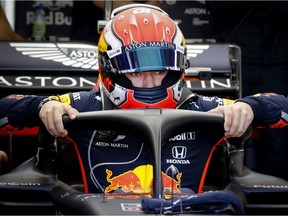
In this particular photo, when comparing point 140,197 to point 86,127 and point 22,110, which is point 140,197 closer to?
point 86,127

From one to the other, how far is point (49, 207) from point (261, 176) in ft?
2.56

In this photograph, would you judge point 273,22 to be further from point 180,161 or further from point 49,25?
point 180,161

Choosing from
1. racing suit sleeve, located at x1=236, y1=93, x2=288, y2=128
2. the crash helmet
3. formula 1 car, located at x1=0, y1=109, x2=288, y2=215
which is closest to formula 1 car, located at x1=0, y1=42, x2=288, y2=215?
formula 1 car, located at x1=0, y1=109, x2=288, y2=215

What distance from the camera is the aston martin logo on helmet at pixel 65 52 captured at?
470 centimetres

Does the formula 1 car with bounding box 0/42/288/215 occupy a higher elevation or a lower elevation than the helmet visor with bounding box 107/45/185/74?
lower

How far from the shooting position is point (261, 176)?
11.0 ft

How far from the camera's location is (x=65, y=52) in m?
4.79

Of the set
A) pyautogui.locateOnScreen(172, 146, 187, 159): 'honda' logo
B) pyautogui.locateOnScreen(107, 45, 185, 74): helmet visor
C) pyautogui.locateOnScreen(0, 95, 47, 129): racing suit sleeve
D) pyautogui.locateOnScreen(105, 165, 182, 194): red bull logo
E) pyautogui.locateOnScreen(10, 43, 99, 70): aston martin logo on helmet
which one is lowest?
pyautogui.locateOnScreen(105, 165, 182, 194): red bull logo

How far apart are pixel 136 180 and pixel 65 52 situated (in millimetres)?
1580

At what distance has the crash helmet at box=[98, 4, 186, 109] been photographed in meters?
3.34

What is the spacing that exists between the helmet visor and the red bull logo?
360 mm

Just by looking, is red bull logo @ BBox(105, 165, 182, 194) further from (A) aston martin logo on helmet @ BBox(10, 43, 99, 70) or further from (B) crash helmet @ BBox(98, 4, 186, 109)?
(A) aston martin logo on helmet @ BBox(10, 43, 99, 70)

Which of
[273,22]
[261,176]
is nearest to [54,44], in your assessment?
[273,22]

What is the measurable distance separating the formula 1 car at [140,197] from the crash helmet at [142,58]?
312mm
